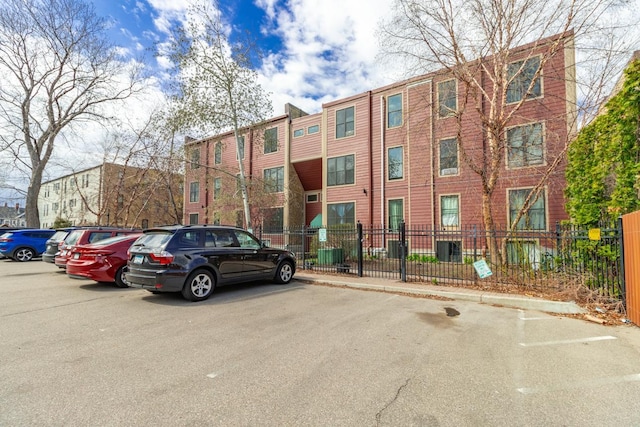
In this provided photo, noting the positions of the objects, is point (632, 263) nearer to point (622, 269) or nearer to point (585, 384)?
point (622, 269)

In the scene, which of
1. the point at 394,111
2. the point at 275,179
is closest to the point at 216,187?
the point at 275,179

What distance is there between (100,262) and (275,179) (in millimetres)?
14984

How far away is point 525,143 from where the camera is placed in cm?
1316

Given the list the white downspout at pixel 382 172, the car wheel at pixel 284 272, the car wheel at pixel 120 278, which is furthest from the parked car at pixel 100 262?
the white downspout at pixel 382 172

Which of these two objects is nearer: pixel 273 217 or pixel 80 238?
pixel 80 238

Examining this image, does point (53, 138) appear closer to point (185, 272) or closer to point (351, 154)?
point (351, 154)

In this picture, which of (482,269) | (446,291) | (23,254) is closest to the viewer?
(446,291)

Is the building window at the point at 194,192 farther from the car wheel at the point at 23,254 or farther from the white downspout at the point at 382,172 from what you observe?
the white downspout at the point at 382,172

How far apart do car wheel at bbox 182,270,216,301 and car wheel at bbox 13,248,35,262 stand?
574 inches

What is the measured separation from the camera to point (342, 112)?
66.6 feet

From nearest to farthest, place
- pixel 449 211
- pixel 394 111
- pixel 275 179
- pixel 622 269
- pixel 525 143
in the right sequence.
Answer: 1. pixel 622 269
2. pixel 525 143
3. pixel 449 211
4. pixel 394 111
5. pixel 275 179

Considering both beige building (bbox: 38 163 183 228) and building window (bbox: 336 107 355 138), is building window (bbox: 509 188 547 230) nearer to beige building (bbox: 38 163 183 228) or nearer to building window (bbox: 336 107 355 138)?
building window (bbox: 336 107 355 138)

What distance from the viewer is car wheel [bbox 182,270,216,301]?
678 cm

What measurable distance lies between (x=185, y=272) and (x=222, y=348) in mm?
2978
